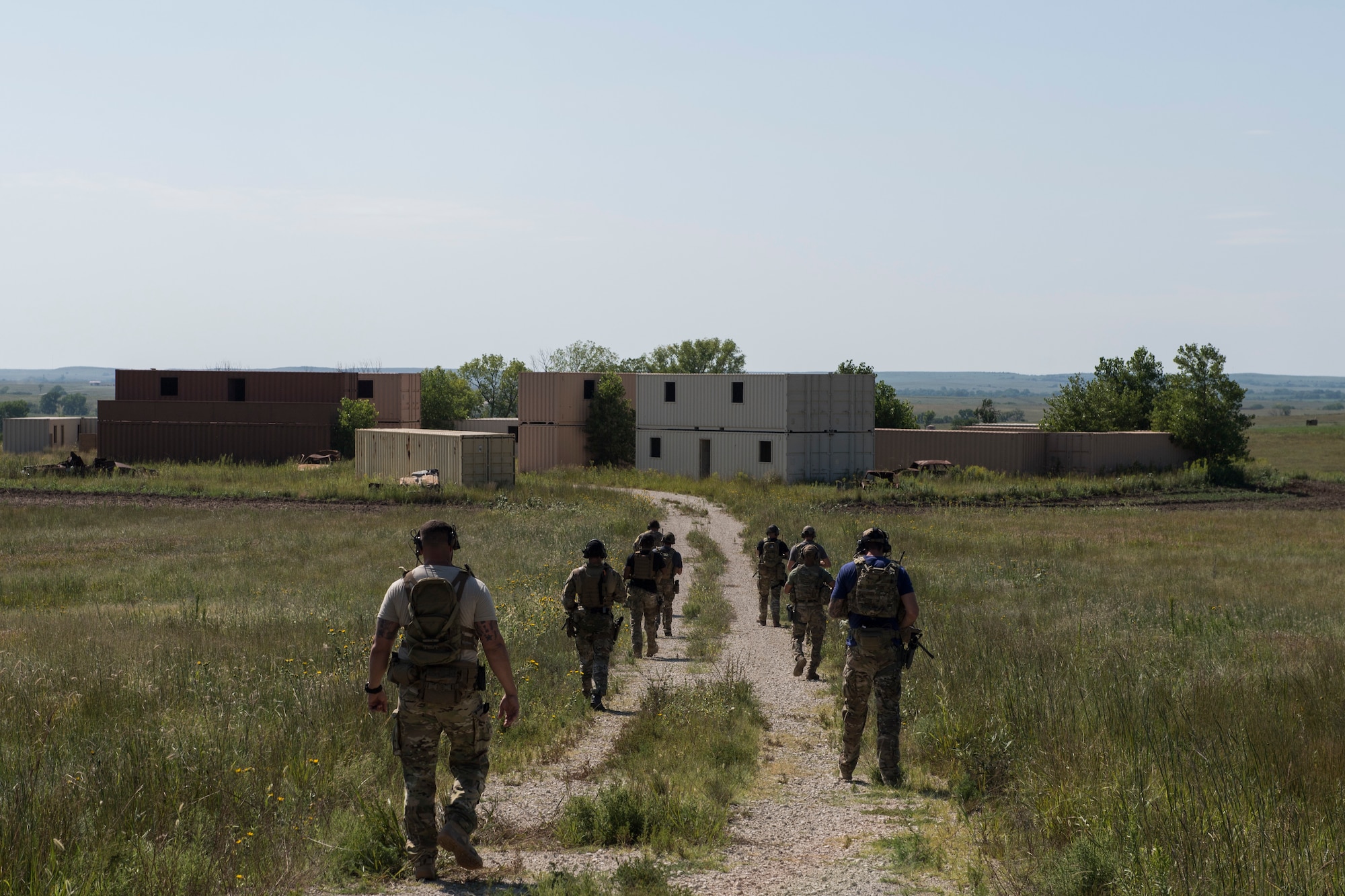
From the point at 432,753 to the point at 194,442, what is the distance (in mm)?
61073

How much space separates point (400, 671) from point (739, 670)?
780 cm

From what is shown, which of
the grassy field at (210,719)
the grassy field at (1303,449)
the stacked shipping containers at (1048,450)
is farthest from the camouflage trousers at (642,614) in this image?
the grassy field at (1303,449)

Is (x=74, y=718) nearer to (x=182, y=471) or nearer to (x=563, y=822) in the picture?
(x=563, y=822)

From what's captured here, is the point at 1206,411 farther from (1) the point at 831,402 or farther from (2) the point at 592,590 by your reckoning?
(2) the point at 592,590

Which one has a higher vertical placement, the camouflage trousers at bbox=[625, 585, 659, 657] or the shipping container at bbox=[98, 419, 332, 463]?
the shipping container at bbox=[98, 419, 332, 463]

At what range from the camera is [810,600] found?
14.3 m

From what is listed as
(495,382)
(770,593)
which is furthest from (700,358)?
(770,593)

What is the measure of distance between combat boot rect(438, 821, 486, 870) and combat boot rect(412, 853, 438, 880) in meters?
0.13

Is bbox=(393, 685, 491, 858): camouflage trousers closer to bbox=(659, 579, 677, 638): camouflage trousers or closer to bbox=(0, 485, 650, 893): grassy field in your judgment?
bbox=(0, 485, 650, 893): grassy field

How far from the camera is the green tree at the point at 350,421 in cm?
6328

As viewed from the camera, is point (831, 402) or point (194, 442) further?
→ point (194, 442)

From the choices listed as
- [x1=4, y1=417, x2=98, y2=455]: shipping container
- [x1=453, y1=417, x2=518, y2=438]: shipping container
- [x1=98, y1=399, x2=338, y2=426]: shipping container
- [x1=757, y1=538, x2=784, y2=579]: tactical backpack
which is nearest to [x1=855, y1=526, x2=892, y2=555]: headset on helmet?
[x1=757, y1=538, x2=784, y2=579]: tactical backpack

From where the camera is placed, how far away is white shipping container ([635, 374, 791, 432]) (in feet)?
163

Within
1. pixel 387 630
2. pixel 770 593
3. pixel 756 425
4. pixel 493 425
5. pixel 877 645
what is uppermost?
pixel 756 425
